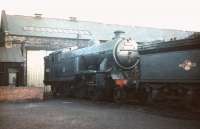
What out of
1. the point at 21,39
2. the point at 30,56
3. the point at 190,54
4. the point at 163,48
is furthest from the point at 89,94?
the point at 21,39

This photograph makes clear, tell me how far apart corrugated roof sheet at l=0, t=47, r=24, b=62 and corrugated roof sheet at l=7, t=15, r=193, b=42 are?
2639 mm

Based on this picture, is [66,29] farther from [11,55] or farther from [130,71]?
[130,71]

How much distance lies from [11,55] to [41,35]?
4919 millimetres

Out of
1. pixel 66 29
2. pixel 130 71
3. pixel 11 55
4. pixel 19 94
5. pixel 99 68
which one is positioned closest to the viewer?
pixel 130 71

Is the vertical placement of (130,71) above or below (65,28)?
below

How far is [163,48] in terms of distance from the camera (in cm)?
1430

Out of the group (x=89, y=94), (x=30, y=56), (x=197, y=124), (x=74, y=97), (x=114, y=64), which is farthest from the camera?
(x=30, y=56)

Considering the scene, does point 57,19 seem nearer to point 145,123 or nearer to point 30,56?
point 30,56

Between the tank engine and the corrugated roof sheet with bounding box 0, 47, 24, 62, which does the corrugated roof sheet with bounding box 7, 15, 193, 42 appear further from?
the tank engine

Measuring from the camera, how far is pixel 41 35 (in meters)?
39.4

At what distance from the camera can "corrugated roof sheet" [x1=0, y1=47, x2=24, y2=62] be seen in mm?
34944

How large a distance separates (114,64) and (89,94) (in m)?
2.44

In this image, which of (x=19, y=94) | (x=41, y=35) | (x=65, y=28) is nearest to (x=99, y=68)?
(x=19, y=94)

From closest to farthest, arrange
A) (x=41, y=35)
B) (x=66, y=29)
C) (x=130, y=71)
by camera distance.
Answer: (x=130, y=71) → (x=41, y=35) → (x=66, y=29)
